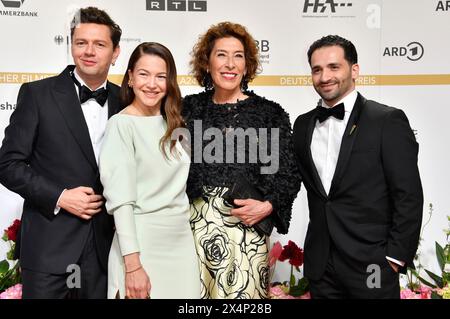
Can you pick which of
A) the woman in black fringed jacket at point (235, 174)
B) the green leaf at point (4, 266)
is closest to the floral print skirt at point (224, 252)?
the woman in black fringed jacket at point (235, 174)

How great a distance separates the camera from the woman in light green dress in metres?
2.07

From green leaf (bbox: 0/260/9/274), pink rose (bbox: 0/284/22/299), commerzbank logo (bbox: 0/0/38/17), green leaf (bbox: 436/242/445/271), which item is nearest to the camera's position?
pink rose (bbox: 0/284/22/299)

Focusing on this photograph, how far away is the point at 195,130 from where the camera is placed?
241cm

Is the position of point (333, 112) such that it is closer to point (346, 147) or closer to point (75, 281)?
point (346, 147)

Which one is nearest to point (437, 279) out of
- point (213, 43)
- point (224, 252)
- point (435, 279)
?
point (435, 279)

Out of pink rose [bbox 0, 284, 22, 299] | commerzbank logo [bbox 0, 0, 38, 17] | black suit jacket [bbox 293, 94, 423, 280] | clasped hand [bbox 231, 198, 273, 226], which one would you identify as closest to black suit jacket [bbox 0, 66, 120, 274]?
clasped hand [bbox 231, 198, 273, 226]

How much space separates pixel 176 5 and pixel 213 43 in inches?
55.7

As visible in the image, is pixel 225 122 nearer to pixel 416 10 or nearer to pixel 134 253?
pixel 134 253

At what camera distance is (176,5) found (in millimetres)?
3797

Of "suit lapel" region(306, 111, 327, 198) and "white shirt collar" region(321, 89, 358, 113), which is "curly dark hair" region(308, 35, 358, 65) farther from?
"suit lapel" region(306, 111, 327, 198)

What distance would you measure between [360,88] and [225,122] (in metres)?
1.90

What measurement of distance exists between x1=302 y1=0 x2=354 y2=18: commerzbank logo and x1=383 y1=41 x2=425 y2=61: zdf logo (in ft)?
1.35

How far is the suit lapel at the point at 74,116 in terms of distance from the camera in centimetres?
225
